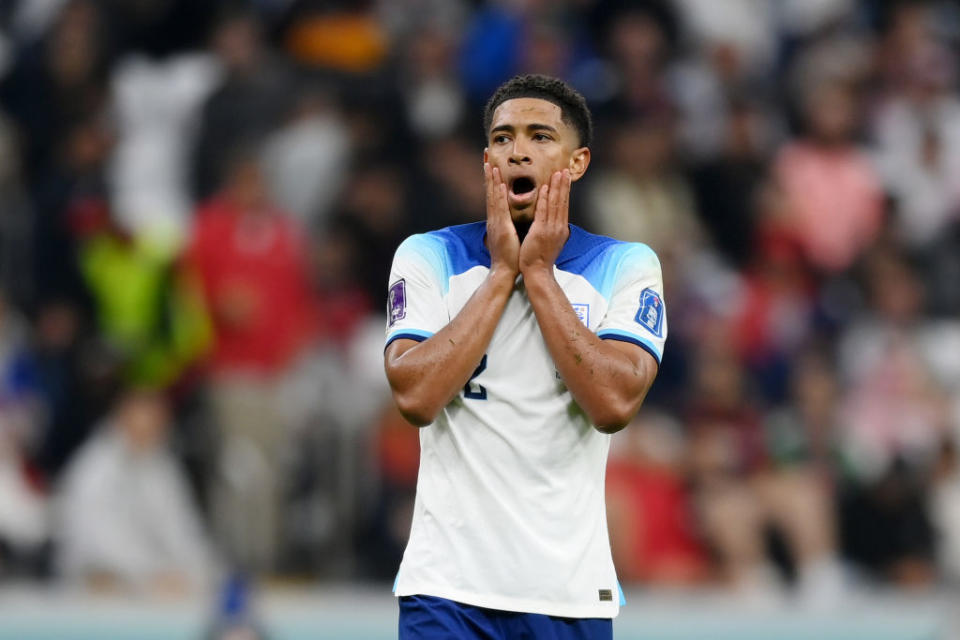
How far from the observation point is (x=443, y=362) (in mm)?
3719

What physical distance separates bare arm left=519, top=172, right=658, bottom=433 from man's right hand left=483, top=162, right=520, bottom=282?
27 mm

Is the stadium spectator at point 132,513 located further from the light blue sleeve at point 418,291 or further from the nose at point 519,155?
the nose at point 519,155

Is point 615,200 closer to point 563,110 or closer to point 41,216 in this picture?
point 41,216

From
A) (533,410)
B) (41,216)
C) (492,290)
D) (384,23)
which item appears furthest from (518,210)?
(384,23)

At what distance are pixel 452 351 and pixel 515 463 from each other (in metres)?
0.32

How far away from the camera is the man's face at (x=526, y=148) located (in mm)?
3908

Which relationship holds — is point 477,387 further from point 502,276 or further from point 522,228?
point 522,228

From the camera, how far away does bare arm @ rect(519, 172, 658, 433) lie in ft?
12.2

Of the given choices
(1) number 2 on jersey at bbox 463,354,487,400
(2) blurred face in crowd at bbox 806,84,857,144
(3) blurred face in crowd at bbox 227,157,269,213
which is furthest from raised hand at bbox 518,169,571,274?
(2) blurred face in crowd at bbox 806,84,857,144

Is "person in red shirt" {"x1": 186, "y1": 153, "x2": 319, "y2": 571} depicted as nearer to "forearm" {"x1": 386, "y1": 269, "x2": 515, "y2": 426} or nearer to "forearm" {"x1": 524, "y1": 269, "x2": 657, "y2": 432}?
"forearm" {"x1": 386, "y1": 269, "x2": 515, "y2": 426}

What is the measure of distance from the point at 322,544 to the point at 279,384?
3.21ft

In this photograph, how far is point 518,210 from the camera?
3.95m

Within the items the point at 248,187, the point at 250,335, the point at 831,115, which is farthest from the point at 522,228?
the point at 831,115

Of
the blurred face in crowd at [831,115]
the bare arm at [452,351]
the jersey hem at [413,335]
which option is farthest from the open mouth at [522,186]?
the blurred face in crowd at [831,115]
